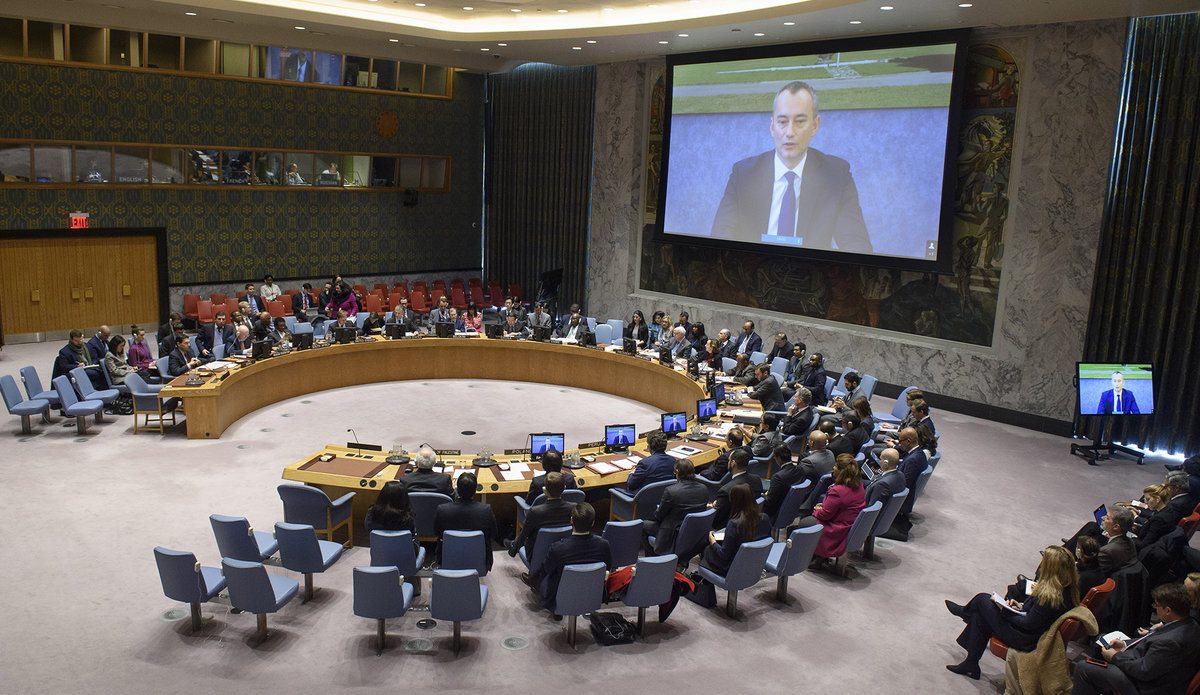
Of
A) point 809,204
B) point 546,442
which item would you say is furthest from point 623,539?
point 809,204

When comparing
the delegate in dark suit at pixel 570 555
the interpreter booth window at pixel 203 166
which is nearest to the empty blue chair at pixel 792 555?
the delegate in dark suit at pixel 570 555

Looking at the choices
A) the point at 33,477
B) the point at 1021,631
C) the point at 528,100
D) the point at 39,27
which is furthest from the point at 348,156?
the point at 1021,631

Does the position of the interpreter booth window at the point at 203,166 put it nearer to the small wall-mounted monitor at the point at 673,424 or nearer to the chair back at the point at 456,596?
the small wall-mounted monitor at the point at 673,424

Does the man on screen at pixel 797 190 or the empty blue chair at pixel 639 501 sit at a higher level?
the man on screen at pixel 797 190

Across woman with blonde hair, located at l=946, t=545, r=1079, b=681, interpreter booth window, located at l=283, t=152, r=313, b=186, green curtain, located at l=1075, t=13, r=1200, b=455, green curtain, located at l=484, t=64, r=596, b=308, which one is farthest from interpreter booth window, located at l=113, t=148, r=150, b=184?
green curtain, located at l=1075, t=13, r=1200, b=455

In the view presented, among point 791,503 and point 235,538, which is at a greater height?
point 791,503

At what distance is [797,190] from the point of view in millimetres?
13820

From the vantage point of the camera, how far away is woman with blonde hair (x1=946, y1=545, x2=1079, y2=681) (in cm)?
515

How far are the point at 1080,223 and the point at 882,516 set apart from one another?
20.3 feet

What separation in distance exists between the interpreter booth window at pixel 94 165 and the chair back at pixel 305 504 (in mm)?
10869

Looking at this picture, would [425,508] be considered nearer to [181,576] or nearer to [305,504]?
[305,504]

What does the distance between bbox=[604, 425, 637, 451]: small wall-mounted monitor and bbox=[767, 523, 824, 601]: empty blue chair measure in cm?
213

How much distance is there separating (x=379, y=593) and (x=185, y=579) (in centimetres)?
130

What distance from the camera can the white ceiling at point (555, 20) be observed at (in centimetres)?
1074
